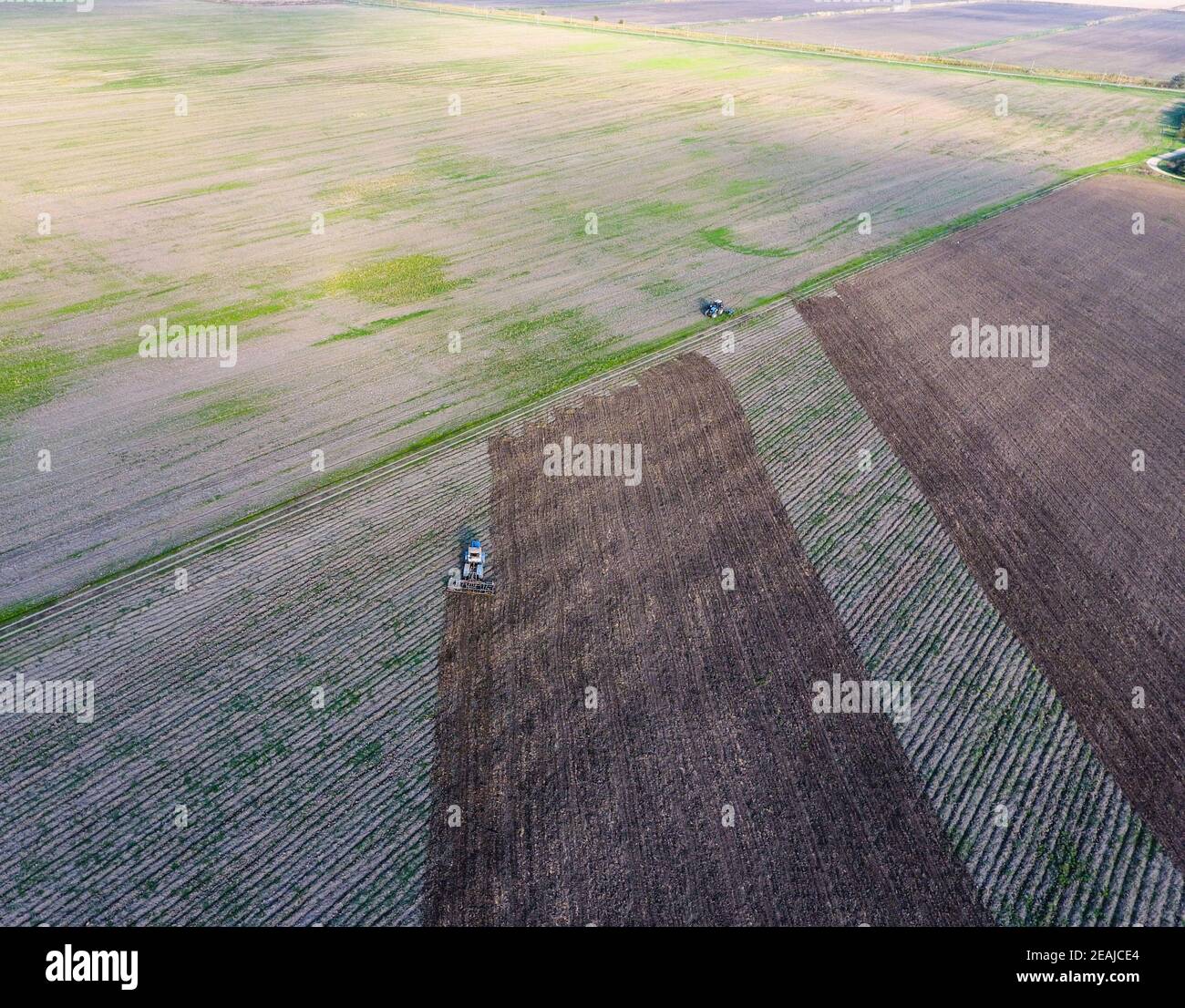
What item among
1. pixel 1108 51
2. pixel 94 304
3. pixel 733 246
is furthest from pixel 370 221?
pixel 1108 51

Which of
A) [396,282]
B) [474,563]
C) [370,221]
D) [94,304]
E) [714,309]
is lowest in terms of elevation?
[474,563]

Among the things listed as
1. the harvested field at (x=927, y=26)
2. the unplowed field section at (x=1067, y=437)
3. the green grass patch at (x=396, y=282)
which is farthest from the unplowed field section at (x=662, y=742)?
the harvested field at (x=927, y=26)

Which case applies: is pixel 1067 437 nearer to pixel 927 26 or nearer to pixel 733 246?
pixel 733 246

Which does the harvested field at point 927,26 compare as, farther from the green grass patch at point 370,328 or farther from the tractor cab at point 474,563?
the tractor cab at point 474,563

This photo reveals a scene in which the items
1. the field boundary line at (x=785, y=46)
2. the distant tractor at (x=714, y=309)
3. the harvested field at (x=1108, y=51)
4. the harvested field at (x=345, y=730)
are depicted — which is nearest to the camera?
the harvested field at (x=345, y=730)
